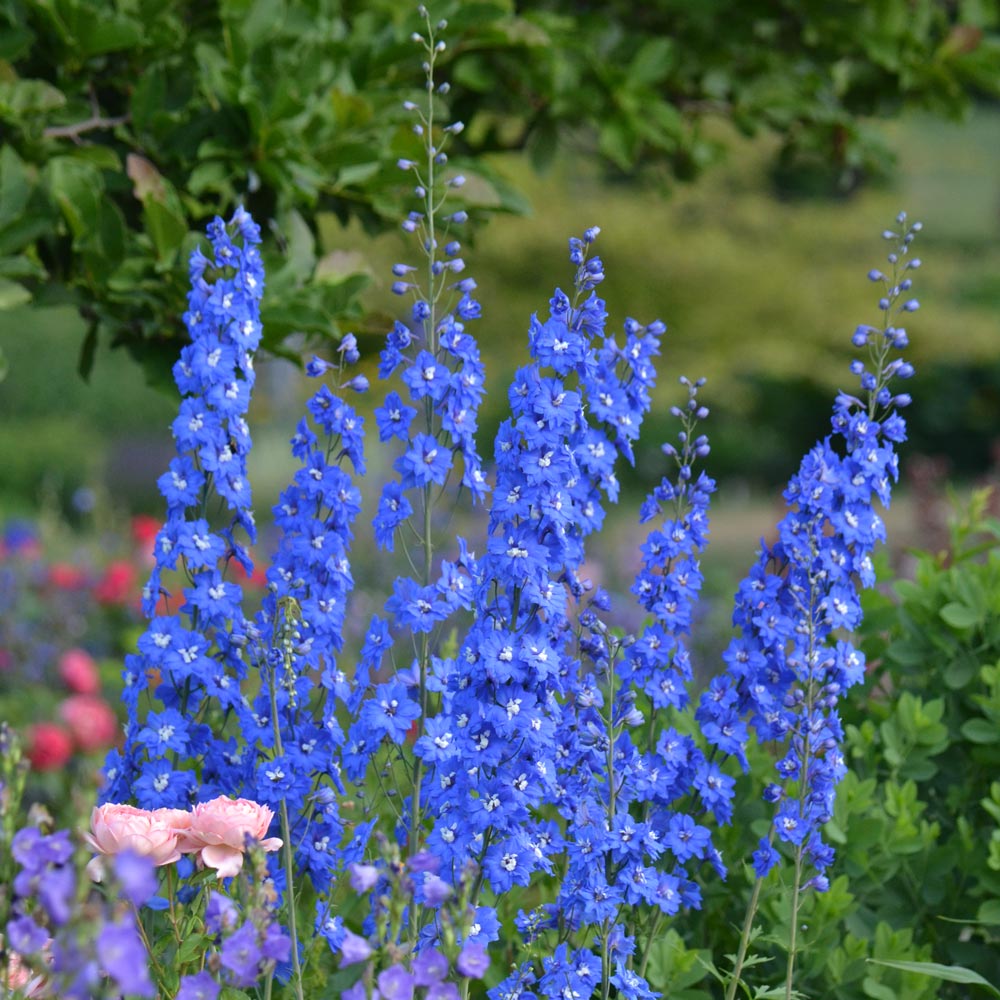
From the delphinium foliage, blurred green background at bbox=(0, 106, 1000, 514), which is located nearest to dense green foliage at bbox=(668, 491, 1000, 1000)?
the delphinium foliage

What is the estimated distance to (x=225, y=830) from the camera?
6.04ft

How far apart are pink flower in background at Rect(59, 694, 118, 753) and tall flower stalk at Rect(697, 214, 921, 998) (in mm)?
3422

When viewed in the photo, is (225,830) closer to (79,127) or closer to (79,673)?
(79,127)

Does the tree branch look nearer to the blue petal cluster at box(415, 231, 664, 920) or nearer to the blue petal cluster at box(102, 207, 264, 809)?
the blue petal cluster at box(102, 207, 264, 809)

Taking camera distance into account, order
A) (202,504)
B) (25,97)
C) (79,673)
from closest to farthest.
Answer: (202,504)
(25,97)
(79,673)

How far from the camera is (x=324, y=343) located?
3.11 metres

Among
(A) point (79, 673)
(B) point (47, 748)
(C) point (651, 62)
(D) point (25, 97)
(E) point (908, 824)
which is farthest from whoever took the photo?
(A) point (79, 673)

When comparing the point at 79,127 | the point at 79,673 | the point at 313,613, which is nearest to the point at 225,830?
the point at 313,613

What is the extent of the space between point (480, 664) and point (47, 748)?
11.8 feet

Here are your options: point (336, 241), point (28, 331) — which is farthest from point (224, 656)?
point (28, 331)

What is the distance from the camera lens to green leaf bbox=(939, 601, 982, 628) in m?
2.75

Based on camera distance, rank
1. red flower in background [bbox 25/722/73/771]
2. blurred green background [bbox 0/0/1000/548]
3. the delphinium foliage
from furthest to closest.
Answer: red flower in background [bbox 25/722/73/771] → blurred green background [bbox 0/0/1000/548] → the delphinium foliage

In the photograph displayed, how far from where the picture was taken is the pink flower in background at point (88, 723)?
200 inches

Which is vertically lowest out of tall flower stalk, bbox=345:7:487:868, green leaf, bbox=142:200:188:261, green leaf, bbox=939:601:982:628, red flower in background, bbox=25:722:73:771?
red flower in background, bbox=25:722:73:771
